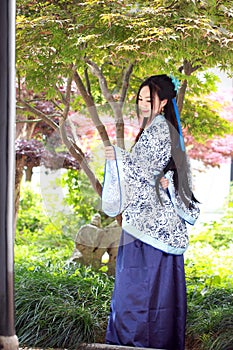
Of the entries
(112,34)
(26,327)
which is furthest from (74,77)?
(26,327)

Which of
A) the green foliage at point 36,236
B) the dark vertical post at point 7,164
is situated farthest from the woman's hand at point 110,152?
the green foliage at point 36,236

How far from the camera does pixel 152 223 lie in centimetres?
378

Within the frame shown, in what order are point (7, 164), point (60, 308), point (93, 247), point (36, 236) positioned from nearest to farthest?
point (7, 164) → point (60, 308) → point (93, 247) → point (36, 236)

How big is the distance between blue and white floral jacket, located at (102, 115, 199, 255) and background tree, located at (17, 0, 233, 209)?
582mm

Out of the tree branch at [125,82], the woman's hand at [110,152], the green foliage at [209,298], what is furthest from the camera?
the tree branch at [125,82]

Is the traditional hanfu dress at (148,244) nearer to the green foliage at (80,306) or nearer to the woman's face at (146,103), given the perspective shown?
the woman's face at (146,103)

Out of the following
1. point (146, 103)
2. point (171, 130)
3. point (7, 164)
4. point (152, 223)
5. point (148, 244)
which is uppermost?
point (146, 103)

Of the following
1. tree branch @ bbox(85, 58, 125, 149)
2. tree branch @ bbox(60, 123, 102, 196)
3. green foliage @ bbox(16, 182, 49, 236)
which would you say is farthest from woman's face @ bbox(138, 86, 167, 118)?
green foliage @ bbox(16, 182, 49, 236)

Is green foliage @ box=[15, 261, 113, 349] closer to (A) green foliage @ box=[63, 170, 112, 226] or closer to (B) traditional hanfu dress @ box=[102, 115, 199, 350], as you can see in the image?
(B) traditional hanfu dress @ box=[102, 115, 199, 350]

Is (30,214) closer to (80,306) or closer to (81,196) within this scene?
(81,196)

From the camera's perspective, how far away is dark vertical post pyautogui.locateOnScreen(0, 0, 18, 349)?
258 centimetres

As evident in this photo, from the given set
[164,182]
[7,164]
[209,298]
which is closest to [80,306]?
[209,298]

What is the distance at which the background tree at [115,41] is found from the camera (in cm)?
397

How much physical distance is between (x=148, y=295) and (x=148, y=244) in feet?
0.94
